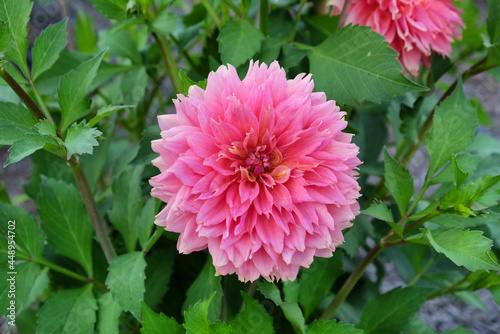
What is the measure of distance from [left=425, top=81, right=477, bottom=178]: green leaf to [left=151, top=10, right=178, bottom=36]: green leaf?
0.92ft

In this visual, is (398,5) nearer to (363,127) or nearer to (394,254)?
(363,127)

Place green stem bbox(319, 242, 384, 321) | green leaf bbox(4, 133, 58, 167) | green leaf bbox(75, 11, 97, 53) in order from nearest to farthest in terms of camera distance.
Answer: green leaf bbox(4, 133, 58, 167) → green stem bbox(319, 242, 384, 321) → green leaf bbox(75, 11, 97, 53)

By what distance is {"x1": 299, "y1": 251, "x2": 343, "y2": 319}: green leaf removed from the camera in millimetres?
504

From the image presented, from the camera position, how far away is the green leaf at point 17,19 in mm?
414

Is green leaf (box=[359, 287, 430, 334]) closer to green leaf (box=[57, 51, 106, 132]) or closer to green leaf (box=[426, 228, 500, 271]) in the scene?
green leaf (box=[426, 228, 500, 271])

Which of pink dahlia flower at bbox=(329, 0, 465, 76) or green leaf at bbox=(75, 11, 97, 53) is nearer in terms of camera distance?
pink dahlia flower at bbox=(329, 0, 465, 76)

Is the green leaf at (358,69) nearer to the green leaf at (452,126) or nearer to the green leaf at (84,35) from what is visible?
the green leaf at (452,126)

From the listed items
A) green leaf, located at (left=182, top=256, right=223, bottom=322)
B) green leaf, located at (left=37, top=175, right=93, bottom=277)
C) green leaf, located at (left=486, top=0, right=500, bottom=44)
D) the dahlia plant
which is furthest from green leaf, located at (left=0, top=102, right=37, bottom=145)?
green leaf, located at (left=486, top=0, right=500, bottom=44)

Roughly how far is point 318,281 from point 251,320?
12cm

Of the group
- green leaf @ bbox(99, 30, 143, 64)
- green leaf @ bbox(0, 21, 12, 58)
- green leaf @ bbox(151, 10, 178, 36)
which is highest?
green leaf @ bbox(0, 21, 12, 58)

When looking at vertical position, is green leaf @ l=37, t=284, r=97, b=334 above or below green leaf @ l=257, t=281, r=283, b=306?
below

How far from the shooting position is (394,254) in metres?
0.73

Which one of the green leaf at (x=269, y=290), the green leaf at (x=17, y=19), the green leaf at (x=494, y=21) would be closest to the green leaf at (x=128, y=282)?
the green leaf at (x=269, y=290)

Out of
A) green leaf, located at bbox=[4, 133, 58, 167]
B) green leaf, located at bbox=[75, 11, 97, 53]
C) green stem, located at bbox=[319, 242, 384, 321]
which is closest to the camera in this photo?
green leaf, located at bbox=[4, 133, 58, 167]
